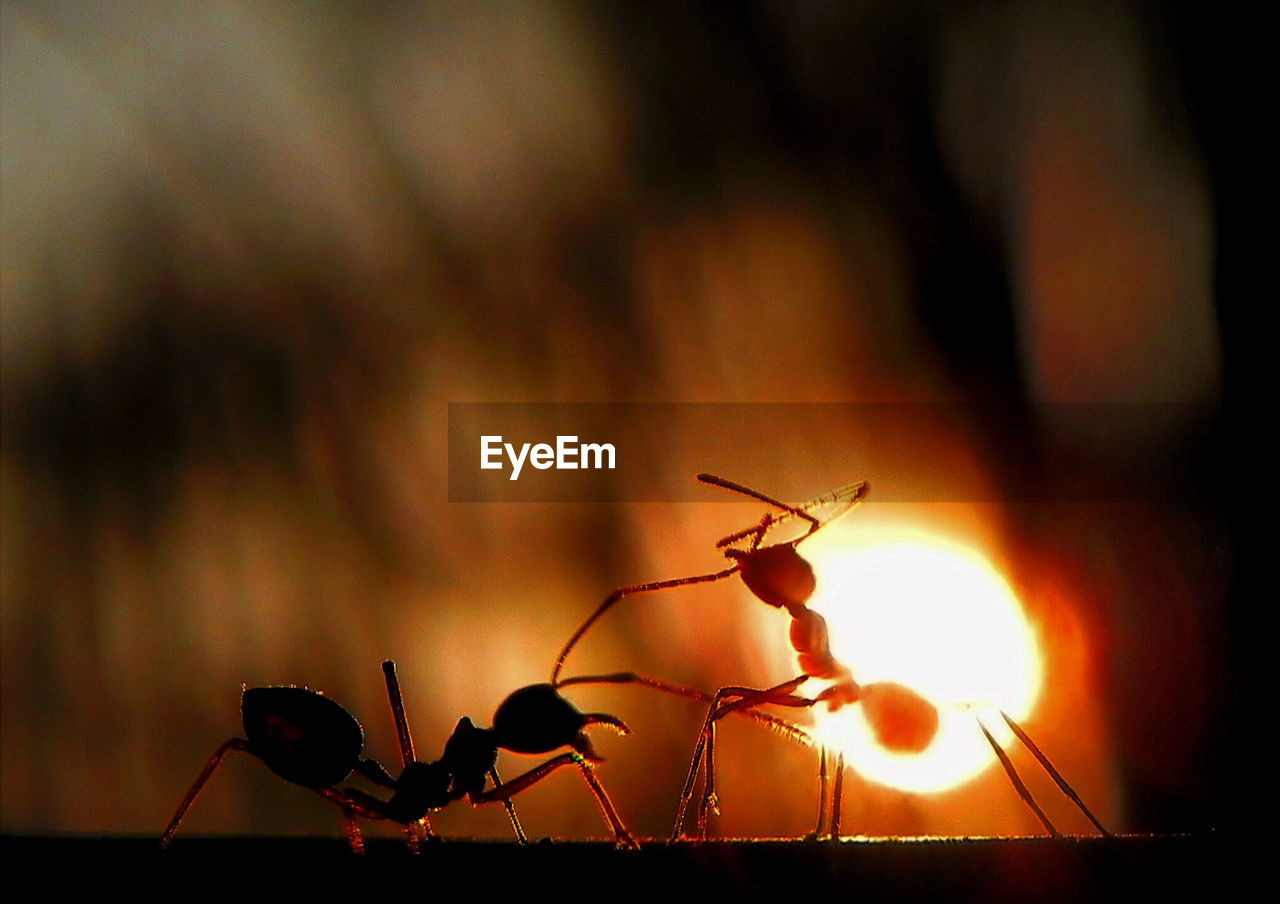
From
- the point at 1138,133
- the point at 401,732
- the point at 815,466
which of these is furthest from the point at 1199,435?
the point at 401,732

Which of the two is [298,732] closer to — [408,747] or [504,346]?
[408,747]

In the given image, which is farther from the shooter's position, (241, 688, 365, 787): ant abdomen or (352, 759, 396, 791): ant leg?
(352, 759, 396, 791): ant leg

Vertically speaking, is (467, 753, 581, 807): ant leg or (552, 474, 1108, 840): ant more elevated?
(552, 474, 1108, 840): ant

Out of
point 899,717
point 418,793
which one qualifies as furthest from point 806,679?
point 418,793

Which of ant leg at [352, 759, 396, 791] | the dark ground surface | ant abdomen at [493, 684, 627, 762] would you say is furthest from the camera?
ant leg at [352, 759, 396, 791]

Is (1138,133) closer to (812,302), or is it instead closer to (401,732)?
(812,302)
